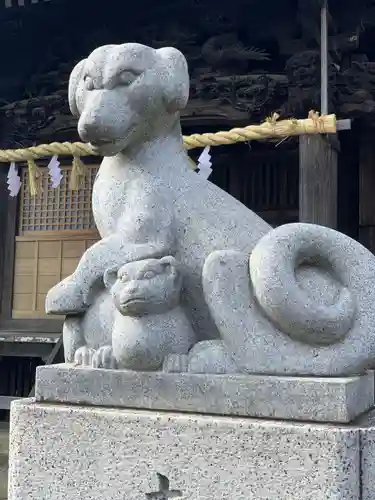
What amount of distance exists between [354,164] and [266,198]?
0.97m

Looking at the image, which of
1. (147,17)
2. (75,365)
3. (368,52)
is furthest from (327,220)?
(75,365)

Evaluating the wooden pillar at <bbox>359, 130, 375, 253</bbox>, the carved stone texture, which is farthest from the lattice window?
the carved stone texture

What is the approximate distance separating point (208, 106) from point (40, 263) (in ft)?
7.52

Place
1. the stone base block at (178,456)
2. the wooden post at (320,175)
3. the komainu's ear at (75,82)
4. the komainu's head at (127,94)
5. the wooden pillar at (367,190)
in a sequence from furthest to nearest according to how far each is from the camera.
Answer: the wooden pillar at (367,190), the wooden post at (320,175), the komainu's ear at (75,82), the komainu's head at (127,94), the stone base block at (178,456)

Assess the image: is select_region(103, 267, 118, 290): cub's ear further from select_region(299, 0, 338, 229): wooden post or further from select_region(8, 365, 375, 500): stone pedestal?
select_region(299, 0, 338, 229): wooden post

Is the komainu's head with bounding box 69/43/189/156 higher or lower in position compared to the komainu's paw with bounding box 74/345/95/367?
higher

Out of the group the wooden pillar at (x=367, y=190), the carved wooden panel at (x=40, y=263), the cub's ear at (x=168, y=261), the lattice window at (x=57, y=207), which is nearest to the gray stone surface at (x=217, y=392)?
the cub's ear at (x=168, y=261)

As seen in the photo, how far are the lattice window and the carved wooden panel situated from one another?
93 mm

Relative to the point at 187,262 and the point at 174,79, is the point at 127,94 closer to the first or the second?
the point at 174,79

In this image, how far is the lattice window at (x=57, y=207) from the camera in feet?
19.7

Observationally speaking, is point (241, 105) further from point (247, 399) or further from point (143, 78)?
point (247, 399)

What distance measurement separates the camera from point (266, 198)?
237 inches

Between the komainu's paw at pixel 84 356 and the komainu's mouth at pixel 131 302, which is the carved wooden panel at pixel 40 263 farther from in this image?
the komainu's mouth at pixel 131 302

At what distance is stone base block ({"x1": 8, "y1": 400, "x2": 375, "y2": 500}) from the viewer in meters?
1.44
